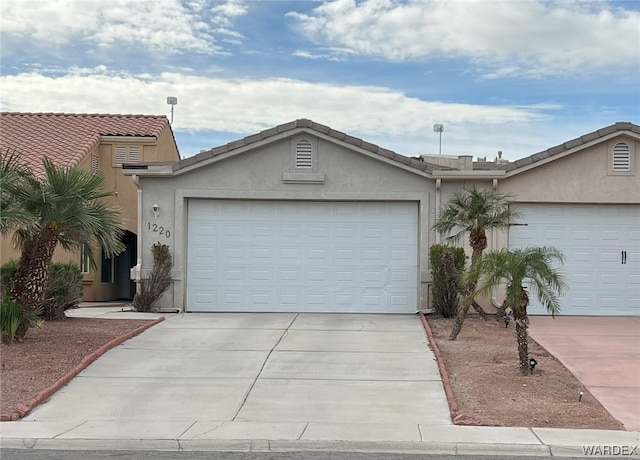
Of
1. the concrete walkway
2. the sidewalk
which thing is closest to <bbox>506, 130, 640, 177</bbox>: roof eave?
the concrete walkway

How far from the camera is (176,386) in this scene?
9320 mm

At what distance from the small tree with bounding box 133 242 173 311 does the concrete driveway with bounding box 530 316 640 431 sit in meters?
7.65

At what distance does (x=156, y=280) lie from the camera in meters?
15.2

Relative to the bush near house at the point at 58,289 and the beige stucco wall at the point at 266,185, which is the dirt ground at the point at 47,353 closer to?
the bush near house at the point at 58,289

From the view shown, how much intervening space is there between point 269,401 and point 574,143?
31.9 feet

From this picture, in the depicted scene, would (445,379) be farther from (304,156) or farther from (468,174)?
(304,156)

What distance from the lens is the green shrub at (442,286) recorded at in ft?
46.7

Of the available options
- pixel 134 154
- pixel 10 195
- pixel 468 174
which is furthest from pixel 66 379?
pixel 134 154

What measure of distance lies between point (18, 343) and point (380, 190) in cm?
797

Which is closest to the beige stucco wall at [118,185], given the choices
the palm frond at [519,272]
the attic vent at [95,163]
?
the attic vent at [95,163]

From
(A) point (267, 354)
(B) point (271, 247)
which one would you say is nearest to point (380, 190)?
(B) point (271, 247)

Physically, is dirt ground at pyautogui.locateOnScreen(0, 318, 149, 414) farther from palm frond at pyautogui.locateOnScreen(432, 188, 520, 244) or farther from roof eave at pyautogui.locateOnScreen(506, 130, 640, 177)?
roof eave at pyautogui.locateOnScreen(506, 130, 640, 177)

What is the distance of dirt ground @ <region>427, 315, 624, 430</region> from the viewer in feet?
25.9

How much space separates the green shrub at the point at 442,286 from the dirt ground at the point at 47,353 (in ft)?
19.4
